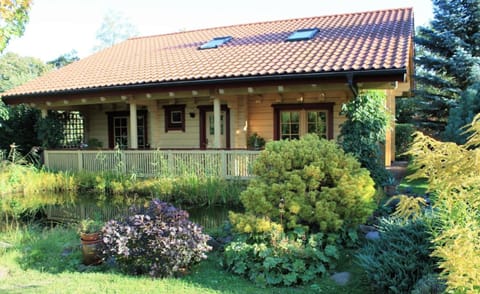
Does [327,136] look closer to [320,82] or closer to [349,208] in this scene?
[320,82]

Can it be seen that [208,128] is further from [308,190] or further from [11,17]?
[308,190]

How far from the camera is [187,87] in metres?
11.0

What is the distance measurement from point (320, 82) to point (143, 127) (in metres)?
7.88

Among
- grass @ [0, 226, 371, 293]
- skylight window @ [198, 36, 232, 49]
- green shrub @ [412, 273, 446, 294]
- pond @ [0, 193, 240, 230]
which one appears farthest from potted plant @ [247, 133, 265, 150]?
green shrub @ [412, 273, 446, 294]

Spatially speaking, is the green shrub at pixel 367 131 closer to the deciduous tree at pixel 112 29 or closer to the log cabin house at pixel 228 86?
the log cabin house at pixel 228 86

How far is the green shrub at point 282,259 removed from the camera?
14.8 feet

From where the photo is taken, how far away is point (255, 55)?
11836 millimetres

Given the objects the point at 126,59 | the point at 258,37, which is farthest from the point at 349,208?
the point at 126,59

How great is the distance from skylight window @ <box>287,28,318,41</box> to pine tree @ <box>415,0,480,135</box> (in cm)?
358

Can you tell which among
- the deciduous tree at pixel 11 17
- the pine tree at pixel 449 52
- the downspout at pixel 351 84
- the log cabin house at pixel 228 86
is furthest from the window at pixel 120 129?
the pine tree at pixel 449 52

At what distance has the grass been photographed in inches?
167

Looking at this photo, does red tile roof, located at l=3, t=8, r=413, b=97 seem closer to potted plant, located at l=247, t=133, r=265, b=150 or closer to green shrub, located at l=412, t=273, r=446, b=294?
potted plant, located at l=247, t=133, r=265, b=150

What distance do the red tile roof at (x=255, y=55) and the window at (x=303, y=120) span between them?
5.44ft

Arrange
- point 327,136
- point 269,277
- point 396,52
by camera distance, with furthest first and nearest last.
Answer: point 327,136
point 396,52
point 269,277
